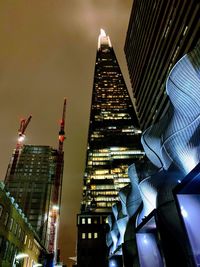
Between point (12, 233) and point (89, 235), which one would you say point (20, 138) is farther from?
point (12, 233)

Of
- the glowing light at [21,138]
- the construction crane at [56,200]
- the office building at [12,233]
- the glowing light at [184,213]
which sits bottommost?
the glowing light at [184,213]

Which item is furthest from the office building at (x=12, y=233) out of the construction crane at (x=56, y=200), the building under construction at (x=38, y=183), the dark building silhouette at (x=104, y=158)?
the building under construction at (x=38, y=183)

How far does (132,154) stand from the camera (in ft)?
452

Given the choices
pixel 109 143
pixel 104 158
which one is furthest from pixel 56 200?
pixel 109 143

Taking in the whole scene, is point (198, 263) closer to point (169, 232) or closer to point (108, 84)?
point (169, 232)

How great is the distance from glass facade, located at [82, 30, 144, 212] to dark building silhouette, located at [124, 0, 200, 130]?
4764 centimetres

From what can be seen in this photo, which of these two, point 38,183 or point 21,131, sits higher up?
point 21,131

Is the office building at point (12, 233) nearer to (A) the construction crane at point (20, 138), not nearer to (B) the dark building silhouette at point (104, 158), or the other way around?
(B) the dark building silhouette at point (104, 158)

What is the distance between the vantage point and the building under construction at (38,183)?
113750 mm

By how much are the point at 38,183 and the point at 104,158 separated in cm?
4051

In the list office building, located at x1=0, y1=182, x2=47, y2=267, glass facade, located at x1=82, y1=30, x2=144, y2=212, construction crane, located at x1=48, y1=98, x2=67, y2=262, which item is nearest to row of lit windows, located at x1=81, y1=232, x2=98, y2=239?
construction crane, located at x1=48, y1=98, x2=67, y2=262

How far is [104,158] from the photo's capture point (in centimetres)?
13788

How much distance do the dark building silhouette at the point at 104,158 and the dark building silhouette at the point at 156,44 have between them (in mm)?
43095

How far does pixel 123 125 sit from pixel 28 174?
6698cm
